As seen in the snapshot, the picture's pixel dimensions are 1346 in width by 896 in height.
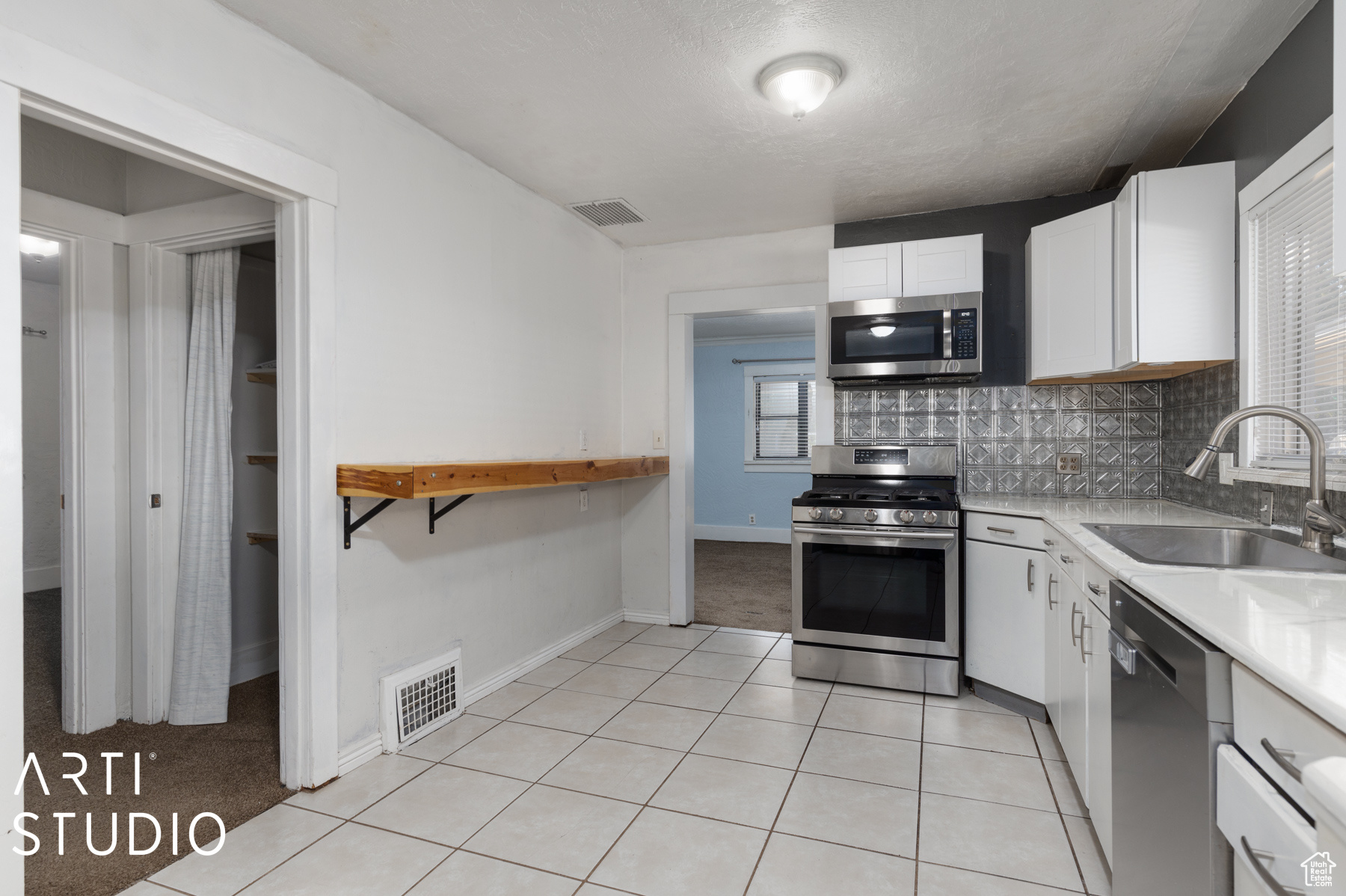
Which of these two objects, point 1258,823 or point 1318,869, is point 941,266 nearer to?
point 1258,823

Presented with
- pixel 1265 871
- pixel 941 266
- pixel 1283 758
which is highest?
pixel 941 266

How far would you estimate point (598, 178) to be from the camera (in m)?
3.25

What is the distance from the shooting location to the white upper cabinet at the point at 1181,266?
2.41 metres

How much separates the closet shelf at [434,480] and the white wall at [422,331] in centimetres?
9

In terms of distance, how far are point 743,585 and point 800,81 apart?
3.82 metres

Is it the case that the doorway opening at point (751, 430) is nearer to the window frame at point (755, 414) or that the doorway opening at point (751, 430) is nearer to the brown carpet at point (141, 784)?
the window frame at point (755, 414)

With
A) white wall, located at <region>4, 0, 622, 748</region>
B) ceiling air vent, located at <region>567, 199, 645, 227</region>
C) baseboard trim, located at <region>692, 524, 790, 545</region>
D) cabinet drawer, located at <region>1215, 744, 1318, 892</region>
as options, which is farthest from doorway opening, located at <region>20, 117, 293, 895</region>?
baseboard trim, located at <region>692, 524, 790, 545</region>

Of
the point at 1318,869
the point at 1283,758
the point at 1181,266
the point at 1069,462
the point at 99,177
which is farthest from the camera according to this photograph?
the point at 1069,462

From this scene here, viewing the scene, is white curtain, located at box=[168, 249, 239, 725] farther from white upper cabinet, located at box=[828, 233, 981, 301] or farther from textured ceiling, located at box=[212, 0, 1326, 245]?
white upper cabinet, located at box=[828, 233, 981, 301]

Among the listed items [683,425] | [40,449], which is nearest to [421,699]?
[683,425]

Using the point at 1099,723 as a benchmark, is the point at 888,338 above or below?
above

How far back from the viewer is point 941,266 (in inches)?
133

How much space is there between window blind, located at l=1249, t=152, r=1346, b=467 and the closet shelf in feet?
8.16

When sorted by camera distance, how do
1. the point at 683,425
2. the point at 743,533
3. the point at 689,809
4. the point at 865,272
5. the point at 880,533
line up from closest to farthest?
1. the point at 689,809
2. the point at 880,533
3. the point at 865,272
4. the point at 683,425
5. the point at 743,533
